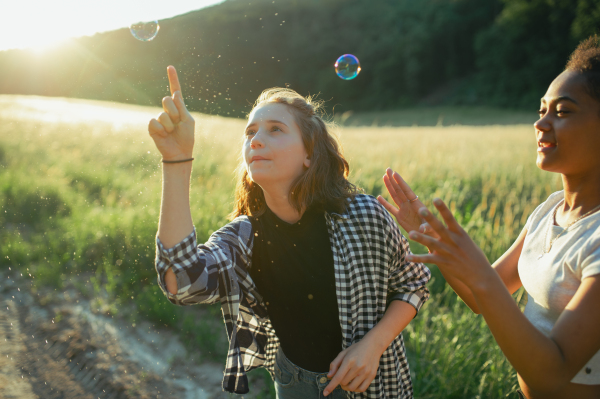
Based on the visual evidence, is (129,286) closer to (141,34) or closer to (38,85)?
(141,34)

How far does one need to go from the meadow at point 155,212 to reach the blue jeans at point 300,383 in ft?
3.88

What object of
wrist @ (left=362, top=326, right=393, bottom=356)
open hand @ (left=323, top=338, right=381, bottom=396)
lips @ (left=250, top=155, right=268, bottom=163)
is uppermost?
lips @ (left=250, top=155, right=268, bottom=163)

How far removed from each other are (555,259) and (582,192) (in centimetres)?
27

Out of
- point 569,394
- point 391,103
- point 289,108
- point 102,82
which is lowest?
point 569,394

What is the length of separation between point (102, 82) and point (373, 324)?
4.68 metres

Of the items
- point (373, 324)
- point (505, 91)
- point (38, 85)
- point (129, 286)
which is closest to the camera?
point (373, 324)

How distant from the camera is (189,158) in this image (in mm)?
1510

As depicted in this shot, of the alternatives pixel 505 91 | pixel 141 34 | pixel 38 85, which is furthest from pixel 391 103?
pixel 141 34

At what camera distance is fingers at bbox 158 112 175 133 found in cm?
142

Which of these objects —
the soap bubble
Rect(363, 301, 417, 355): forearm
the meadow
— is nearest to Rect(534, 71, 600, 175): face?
Rect(363, 301, 417, 355): forearm

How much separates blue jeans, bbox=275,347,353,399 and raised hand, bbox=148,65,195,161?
1096mm

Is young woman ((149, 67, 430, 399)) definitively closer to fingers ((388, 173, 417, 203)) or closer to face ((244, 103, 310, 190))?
face ((244, 103, 310, 190))

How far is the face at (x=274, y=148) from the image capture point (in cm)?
182

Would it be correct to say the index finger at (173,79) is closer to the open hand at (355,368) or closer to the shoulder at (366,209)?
the shoulder at (366,209)
